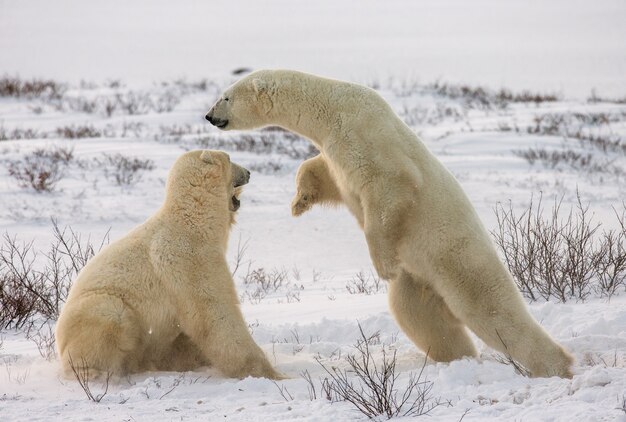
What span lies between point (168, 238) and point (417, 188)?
139 cm

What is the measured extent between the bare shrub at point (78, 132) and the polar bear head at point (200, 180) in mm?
10400

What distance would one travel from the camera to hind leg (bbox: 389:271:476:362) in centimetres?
454

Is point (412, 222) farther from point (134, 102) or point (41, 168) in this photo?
point (134, 102)

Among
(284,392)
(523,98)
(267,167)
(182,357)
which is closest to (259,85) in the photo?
(182,357)

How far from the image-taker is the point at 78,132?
14.7 m

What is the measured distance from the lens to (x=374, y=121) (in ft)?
14.2

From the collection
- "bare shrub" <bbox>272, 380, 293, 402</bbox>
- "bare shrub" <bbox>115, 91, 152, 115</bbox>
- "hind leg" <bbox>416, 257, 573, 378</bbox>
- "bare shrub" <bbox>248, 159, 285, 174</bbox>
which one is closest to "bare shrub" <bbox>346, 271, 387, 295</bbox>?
"hind leg" <bbox>416, 257, 573, 378</bbox>

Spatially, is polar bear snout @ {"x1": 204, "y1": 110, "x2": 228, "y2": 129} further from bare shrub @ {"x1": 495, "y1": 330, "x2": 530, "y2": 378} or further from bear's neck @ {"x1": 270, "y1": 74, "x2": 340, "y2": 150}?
bare shrub @ {"x1": 495, "y1": 330, "x2": 530, "y2": 378}

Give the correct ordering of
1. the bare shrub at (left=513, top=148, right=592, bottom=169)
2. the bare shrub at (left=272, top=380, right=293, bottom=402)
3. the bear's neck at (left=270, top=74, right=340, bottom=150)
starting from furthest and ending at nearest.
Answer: the bare shrub at (left=513, top=148, right=592, bottom=169) → the bear's neck at (left=270, top=74, right=340, bottom=150) → the bare shrub at (left=272, top=380, right=293, bottom=402)

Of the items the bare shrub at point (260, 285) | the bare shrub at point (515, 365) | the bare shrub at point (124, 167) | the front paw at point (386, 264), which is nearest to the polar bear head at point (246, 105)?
the front paw at point (386, 264)

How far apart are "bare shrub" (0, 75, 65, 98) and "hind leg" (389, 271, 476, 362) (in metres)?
16.3

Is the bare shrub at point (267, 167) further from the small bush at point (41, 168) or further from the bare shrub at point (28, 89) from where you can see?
the bare shrub at point (28, 89)

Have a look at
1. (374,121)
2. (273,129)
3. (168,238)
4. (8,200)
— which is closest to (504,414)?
(374,121)

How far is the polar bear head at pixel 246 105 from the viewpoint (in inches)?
180
